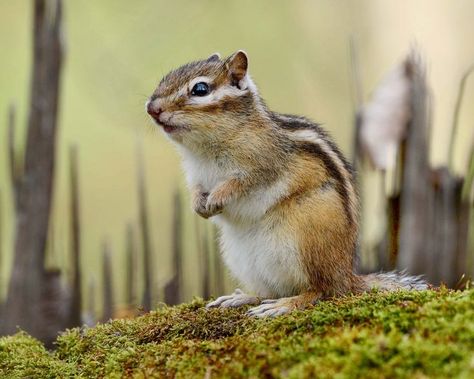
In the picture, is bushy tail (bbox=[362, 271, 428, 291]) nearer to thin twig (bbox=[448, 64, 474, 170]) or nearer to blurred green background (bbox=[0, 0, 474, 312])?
thin twig (bbox=[448, 64, 474, 170])

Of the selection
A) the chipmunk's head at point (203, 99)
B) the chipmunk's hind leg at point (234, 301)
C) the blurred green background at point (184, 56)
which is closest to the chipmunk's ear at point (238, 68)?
the chipmunk's head at point (203, 99)

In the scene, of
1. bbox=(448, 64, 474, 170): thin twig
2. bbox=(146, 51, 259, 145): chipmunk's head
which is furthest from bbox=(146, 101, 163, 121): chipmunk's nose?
bbox=(448, 64, 474, 170): thin twig

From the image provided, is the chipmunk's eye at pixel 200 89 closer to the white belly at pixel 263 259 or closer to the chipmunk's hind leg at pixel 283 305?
the white belly at pixel 263 259

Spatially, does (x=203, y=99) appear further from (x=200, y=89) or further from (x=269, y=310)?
(x=269, y=310)

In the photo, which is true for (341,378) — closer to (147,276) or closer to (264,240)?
(264,240)

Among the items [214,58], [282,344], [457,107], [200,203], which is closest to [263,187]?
[200,203]

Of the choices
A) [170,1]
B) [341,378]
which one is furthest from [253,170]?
[170,1]
